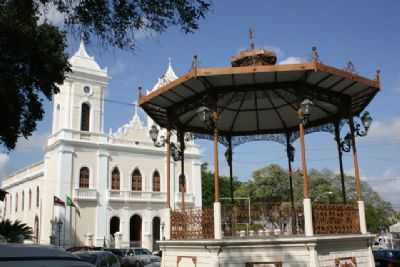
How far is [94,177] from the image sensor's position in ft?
119

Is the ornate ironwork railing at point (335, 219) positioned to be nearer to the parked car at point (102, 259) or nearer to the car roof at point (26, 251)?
the parked car at point (102, 259)

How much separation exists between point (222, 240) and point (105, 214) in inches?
1126

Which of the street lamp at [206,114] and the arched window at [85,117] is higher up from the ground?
the arched window at [85,117]

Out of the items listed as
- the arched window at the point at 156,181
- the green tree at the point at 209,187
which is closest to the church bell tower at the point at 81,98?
the arched window at the point at 156,181

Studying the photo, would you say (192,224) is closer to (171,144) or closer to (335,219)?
(171,144)

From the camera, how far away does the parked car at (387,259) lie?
16.1 meters

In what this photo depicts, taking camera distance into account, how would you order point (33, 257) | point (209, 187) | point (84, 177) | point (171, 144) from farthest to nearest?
1. point (209, 187)
2. point (84, 177)
3. point (171, 144)
4. point (33, 257)

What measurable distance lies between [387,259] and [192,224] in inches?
403

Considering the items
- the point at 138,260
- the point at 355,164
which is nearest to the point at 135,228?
the point at 138,260

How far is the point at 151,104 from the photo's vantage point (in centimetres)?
1195

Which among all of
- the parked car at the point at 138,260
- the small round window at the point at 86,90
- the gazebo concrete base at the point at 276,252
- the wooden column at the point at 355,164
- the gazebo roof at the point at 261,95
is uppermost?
the small round window at the point at 86,90

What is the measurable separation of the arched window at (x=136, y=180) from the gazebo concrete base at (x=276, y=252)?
2952 centimetres

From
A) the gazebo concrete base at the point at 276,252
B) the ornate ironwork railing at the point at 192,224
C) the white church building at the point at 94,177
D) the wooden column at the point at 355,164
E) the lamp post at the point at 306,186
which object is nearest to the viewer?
the gazebo concrete base at the point at 276,252

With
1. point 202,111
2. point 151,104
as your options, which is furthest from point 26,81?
point 202,111
